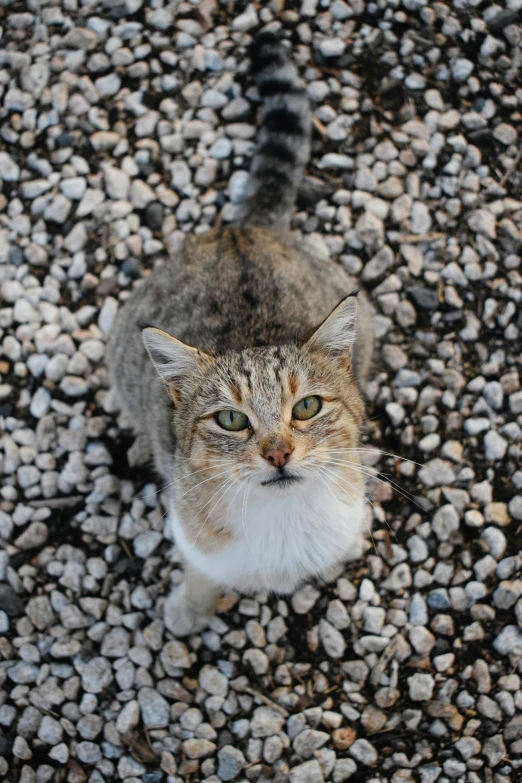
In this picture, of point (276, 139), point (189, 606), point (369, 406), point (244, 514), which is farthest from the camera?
point (276, 139)

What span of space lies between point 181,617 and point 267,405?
1520 mm

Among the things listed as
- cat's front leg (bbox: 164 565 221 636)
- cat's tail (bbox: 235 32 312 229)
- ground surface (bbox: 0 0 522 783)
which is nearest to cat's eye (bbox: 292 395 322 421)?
cat's front leg (bbox: 164 565 221 636)

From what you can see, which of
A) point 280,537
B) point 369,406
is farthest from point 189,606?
point 369,406

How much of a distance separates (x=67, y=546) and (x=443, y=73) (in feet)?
12.6

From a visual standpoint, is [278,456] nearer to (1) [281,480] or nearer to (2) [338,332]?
(1) [281,480]

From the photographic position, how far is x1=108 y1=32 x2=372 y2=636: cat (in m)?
2.95

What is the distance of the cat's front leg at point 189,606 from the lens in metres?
3.71

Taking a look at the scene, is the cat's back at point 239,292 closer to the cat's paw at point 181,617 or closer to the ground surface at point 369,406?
the ground surface at point 369,406

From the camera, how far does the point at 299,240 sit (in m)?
4.38

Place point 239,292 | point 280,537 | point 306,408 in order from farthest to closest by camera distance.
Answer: point 239,292 < point 280,537 < point 306,408

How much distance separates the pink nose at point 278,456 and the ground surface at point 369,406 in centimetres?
144

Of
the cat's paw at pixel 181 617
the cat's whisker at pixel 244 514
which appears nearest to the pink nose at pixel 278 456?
the cat's whisker at pixel 244 514

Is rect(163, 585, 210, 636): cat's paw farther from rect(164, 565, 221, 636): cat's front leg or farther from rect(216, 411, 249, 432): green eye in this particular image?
rect(216, 411, 249, 432): green eye

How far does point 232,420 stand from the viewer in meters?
3.01
